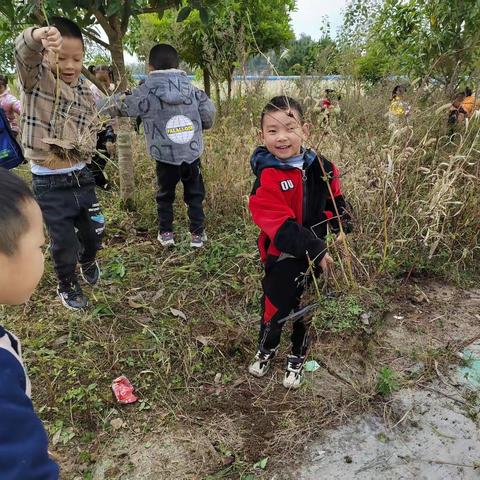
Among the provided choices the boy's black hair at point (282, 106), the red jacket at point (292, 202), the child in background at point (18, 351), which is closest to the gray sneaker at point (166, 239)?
the red jacket at point (292, 202)

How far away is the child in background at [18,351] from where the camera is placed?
0.80 meters

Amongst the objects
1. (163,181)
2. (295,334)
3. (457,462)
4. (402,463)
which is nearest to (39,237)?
(295,334)

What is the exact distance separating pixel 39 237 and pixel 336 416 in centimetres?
163

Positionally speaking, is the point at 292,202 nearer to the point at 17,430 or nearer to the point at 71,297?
the point at 17,430

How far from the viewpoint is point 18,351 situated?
3.07 ft

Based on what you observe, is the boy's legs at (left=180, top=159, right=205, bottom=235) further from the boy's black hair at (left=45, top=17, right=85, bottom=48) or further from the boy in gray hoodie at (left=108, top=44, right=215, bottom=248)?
the boy's black hair at (left=45, top=17, right=85, bottom=48)

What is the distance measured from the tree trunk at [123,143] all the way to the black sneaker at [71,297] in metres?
1.27

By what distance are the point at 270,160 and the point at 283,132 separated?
13 centimetres

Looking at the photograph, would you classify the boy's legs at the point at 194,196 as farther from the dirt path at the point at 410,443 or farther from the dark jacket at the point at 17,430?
the dark jacket at the point at 17,430

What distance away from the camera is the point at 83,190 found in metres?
2.52

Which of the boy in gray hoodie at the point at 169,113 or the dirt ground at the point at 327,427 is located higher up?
the boy in gray hoodie at the point at 169,113

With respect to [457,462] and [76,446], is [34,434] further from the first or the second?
[457,462]

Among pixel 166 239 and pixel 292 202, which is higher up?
pixel 292 202

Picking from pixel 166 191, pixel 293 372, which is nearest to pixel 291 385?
pixel 293 372
